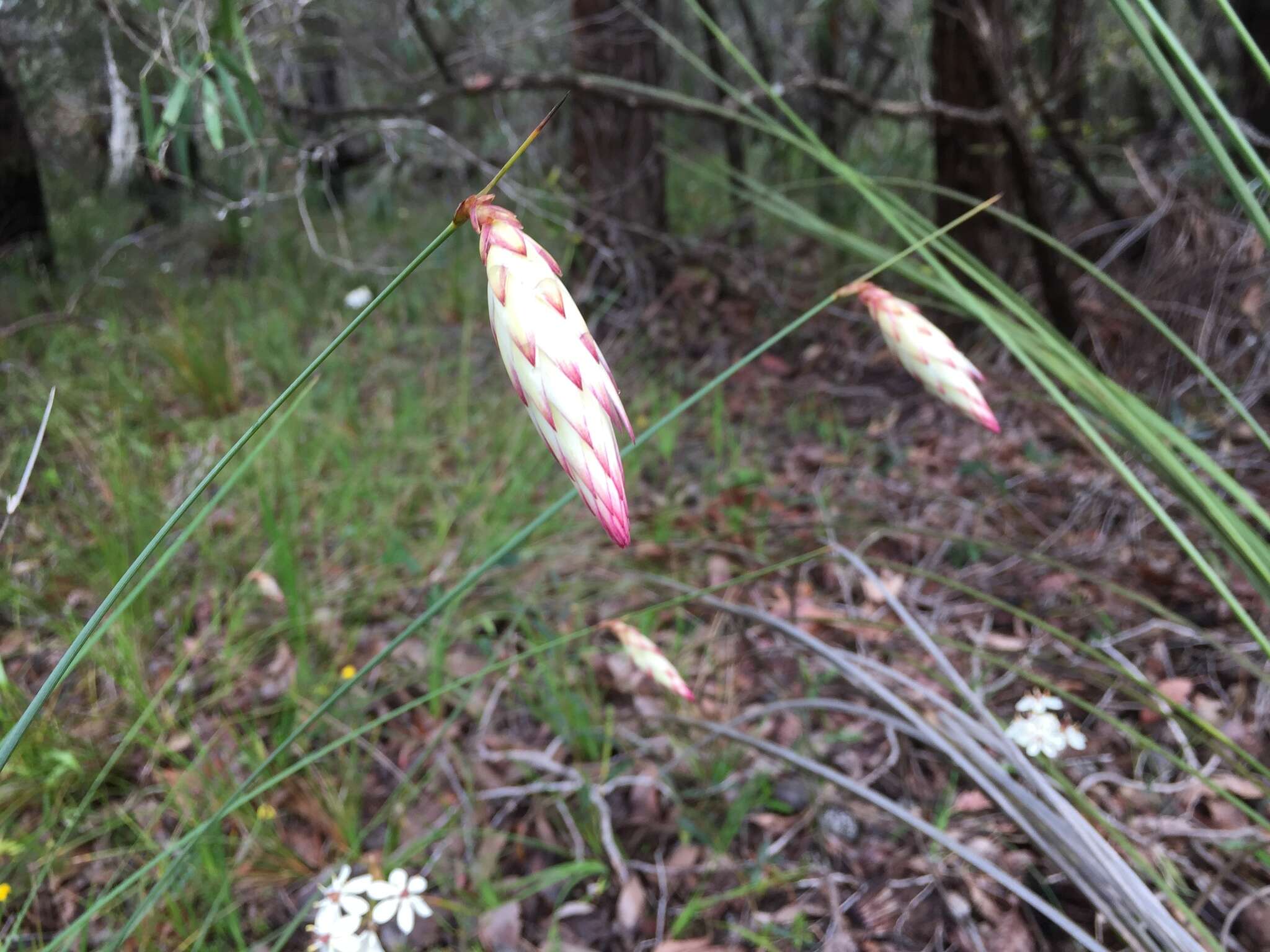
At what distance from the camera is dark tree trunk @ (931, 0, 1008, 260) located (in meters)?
2.35

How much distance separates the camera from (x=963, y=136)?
8.18ft

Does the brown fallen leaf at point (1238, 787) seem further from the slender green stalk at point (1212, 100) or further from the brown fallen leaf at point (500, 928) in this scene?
the brown fallen leaf at point (500, 928)

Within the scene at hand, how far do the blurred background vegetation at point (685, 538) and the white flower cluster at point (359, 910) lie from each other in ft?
0.50

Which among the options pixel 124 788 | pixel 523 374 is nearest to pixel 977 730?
pixel 523 374

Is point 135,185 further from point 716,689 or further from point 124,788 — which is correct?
point 716,689

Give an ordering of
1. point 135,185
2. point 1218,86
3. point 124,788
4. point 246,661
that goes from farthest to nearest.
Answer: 1. point 135,185
2. point 1218,86
3. point 246,661
4. point 124,788

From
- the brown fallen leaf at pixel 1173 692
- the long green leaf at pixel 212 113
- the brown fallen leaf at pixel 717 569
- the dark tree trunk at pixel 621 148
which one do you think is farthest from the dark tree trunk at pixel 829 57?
the brown fallen leaf at pixel 1173 692

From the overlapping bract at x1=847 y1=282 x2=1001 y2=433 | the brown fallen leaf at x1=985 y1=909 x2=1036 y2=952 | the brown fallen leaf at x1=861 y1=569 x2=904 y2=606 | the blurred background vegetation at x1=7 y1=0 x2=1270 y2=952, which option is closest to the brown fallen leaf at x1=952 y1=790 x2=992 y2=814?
the blurred background vegetation at x1=7 y1=0 x2=1270 y2=952

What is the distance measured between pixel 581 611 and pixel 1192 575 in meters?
1.27

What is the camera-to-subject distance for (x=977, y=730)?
886mm

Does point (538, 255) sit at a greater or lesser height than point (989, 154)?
greater

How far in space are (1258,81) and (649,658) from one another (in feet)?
9.50

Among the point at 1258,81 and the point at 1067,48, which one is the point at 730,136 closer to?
the point at 1067,48

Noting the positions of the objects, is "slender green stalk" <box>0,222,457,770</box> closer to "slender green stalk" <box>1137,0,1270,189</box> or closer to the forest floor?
the forest floor
